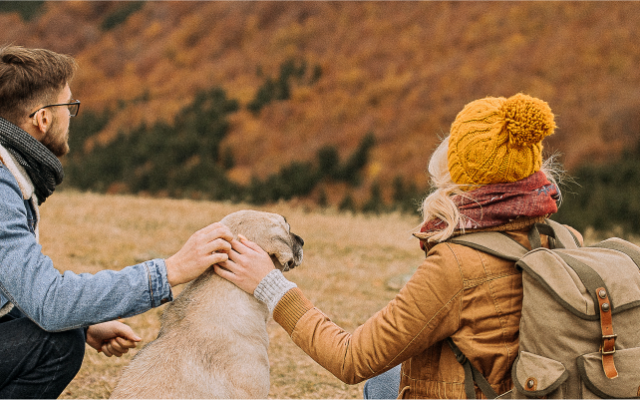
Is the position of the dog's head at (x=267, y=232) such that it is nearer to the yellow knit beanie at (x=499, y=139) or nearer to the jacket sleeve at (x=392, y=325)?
the jacket sleeve at (x=392, y=325)

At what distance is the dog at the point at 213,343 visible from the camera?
102 inches

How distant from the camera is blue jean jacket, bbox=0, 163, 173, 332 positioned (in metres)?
2.42

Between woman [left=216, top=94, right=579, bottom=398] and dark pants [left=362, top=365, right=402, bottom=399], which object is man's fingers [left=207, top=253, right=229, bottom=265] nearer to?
woman [left=216, top=94, right=579, bottom=398]

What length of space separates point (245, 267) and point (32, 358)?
3.84 ft

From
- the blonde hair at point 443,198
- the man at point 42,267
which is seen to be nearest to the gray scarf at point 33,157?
the man at point 42,267

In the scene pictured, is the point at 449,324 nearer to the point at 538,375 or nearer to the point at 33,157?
the point at 538,375

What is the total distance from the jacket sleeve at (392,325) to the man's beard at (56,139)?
148 centimetres

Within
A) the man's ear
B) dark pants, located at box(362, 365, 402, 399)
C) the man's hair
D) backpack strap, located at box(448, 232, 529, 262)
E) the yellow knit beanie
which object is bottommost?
dark pants, located at box(362, 365, 402, 399)

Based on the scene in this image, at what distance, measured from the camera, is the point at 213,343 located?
275 cm

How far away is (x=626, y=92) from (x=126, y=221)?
58.1 feet

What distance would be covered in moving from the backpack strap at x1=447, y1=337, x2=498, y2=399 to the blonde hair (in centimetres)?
48

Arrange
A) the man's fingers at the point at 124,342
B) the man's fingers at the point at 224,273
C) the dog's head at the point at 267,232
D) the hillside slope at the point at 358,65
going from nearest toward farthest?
the man's fingers at the point at 224,273, the dog's head at the point at 267,232, the man's fingers at the point at 124,342, the hillside slope at the point at 358,65

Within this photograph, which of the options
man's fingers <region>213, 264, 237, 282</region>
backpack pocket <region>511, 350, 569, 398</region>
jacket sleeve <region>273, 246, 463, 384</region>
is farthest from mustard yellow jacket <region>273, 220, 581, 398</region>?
man's fingers <region>213, 264, 237, 282</region>

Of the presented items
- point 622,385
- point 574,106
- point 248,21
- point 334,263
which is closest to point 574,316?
point 622,385
